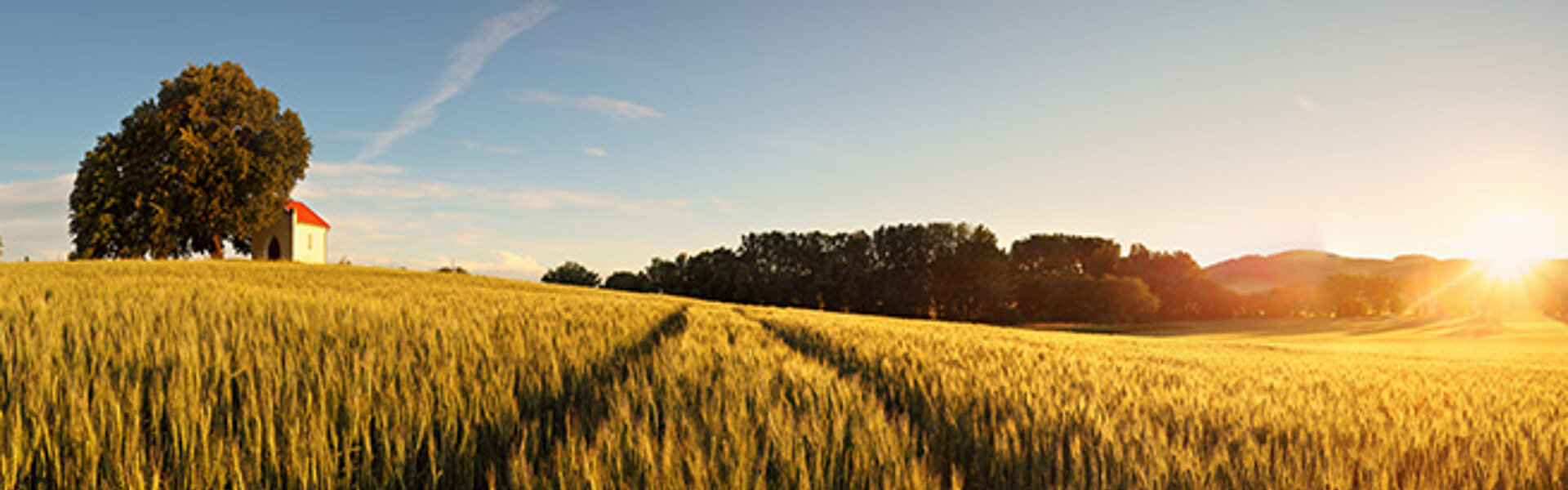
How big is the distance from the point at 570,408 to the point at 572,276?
228 feet

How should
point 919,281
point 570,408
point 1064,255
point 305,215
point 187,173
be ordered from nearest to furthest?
1. point 570,408
2. point 187,173
3. point 305,215
4. point 919,281
5. point 1064,255

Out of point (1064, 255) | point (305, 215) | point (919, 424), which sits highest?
point (305, 215)

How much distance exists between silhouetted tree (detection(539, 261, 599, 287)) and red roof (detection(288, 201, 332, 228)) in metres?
19.4

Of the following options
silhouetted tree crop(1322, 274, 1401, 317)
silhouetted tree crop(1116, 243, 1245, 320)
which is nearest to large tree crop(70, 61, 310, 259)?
silhouetted tree crop(1116, 243, 1245, 320)

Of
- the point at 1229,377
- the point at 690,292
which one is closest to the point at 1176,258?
the point at 690,292

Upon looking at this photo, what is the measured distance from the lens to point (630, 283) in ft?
223

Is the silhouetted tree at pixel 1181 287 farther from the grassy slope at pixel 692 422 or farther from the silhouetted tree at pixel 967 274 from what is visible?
the grassy slope at pixel 692 422

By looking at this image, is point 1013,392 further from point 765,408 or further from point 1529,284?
point 1529,284

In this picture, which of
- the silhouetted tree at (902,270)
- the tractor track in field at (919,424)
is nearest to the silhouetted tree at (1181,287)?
the silhouetted tree at (902,270)

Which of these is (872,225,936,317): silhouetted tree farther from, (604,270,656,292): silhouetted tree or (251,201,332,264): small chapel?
(251,201,332,264): small chapel

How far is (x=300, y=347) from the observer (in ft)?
14.9

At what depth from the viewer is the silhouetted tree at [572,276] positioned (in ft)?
227

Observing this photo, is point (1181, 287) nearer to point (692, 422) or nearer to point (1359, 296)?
point (1359, 296)

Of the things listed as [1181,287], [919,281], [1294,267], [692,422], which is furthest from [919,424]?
[1294,267]
